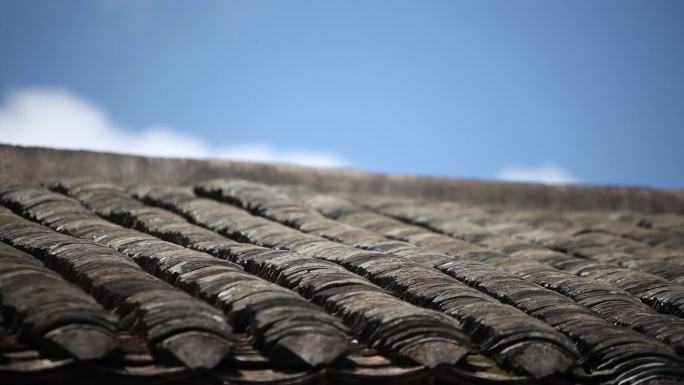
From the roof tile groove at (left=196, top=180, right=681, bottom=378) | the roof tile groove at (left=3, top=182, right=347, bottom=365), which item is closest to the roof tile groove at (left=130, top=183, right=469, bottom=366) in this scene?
the roof tile groove at (left=3, top=182, right=347, bottom=365)

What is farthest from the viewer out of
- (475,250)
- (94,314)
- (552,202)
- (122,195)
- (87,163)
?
(552,202)

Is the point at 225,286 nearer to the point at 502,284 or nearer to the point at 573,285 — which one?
the point at 502,284

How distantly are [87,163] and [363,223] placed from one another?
2.45 metres

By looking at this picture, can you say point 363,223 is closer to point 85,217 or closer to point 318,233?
point 318,233

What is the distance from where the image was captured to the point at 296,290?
4055 mm

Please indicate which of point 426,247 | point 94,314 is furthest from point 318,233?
point 94,314

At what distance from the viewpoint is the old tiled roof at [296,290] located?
3.08m

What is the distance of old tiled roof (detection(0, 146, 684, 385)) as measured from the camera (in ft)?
10.1

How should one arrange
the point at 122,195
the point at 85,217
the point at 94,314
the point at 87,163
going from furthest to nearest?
the point at 87,163 → the point at 122,195 → the point at 85,217 → the point at 94,314

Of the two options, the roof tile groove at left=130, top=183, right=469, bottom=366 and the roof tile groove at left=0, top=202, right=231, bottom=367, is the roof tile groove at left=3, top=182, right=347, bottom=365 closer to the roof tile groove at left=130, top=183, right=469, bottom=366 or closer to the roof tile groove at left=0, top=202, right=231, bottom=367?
the roof tile groove at left=0, top=202, right=231, bottom=367

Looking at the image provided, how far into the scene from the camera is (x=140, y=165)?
767cm

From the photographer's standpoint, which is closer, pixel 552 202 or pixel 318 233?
pixel 318 233

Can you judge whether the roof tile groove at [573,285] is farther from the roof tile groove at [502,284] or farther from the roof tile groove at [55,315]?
the roof tile groove at [55,315]

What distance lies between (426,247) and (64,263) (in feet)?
8.61
